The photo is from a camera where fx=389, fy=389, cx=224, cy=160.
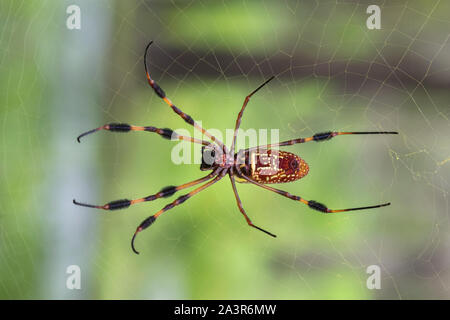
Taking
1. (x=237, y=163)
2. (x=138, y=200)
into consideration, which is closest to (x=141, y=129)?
(x=138, y=200)

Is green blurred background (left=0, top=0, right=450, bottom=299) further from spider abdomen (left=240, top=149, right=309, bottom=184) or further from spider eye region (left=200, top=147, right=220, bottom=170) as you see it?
spider abdomen (left=240, top=149, right=309, bottom=184)

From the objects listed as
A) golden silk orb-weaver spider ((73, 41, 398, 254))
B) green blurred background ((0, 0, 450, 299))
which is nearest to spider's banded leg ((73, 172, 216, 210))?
golden silk orb-weaver spider ((73, 41, 398, 254))

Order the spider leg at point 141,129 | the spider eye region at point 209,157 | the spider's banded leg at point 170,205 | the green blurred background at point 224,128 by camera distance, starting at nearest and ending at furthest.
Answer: the spider leg at point 141,129, the spider's banded leg at point 170,205, the spider eye region at point 209,157, the green blurred background at point 224,128

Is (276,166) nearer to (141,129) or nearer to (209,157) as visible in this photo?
(209,157)

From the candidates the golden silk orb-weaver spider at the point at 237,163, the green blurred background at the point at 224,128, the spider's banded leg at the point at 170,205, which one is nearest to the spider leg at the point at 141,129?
the golden silk orb-weaver spider at the point at 237,163

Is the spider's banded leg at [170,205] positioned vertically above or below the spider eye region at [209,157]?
below

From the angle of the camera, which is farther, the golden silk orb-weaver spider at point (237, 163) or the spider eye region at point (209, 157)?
the spider eye region at point (209, 157)

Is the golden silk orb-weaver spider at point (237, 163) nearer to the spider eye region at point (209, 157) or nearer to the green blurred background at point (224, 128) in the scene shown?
the spider eye region at point (209, 157)
